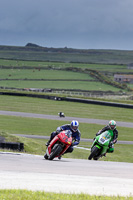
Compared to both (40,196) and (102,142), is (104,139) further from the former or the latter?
(40,196)

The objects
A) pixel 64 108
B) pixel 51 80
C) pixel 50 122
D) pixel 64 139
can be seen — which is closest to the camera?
pixel 64 139

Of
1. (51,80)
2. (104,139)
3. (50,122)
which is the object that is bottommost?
(50,122)

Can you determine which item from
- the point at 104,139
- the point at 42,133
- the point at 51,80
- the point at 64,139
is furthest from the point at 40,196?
the point at 51,80

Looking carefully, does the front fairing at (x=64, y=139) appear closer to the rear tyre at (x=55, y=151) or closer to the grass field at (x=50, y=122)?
the rear tyre at (x=55, y=151)

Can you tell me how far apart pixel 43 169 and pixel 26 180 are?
2.57m

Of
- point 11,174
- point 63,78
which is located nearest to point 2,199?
point 11,174

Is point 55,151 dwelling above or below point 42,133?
above

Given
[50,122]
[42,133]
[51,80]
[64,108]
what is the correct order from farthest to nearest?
[51,80] < [64,108] < [50,122] < [42,133]

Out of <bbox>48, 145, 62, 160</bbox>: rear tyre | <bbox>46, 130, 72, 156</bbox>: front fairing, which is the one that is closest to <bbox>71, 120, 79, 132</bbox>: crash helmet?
<bbox>46, 130, 72, 156</bbox>: front fairing

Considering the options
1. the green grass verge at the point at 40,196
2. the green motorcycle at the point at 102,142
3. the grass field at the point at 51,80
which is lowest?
the grass field at the point at 51,80

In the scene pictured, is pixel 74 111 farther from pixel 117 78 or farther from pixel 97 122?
pixel 117 78

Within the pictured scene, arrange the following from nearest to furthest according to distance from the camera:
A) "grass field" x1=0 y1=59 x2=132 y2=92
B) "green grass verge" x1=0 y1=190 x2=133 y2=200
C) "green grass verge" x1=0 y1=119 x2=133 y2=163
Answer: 1. "green grass verge" x1=0 y1=190 x2=133 y2=200
2. "green grass verge" x1=0 y1=119 x2=133 y2=163
3. "grass field" x1=0 y1=59 x2=132 y2=92

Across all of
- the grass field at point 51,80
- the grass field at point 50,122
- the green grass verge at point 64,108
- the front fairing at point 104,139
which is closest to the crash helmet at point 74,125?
the front fairing at point 104,139

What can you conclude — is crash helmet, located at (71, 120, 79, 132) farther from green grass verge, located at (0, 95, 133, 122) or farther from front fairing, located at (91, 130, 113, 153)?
green grass verge, located at (0, 95, 133, 122)
